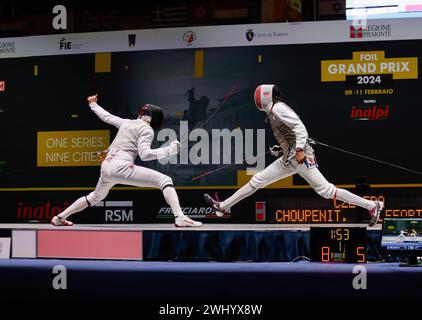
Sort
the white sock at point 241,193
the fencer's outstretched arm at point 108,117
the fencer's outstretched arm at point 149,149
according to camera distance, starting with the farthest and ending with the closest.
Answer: the fencer's outstretched arm at point 108,117 → the white sock at point 241,193 → the fencer's outstretched arm at point 149,149

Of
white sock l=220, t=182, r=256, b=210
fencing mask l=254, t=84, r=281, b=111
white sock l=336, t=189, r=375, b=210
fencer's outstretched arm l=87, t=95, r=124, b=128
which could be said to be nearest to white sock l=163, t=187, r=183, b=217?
white sock l=220, t=182, r=256, b=210

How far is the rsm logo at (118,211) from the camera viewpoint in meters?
7.43

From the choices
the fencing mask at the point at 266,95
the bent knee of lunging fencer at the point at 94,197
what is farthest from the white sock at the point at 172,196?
the fencing mask at the point at 266,95

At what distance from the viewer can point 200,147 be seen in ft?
24.3

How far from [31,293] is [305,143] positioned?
263cm

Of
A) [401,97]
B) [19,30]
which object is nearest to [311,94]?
[401,97]

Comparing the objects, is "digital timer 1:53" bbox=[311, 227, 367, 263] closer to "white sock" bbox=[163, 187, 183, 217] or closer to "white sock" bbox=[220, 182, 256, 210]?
"white sock" bbox=[220, 182, 256, 210]

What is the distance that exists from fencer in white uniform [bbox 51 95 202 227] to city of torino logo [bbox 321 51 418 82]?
181 cm

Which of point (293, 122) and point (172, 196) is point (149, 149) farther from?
point (293, 122)

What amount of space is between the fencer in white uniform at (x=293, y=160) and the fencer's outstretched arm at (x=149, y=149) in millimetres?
776

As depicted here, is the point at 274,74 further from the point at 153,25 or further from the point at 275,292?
the point at 275,292

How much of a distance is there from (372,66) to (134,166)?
2.53 metres

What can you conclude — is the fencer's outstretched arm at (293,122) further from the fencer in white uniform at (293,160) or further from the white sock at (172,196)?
the white sock at (172,196)

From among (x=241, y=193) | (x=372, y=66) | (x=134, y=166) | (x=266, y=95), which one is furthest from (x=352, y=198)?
(x=134, y=166)
